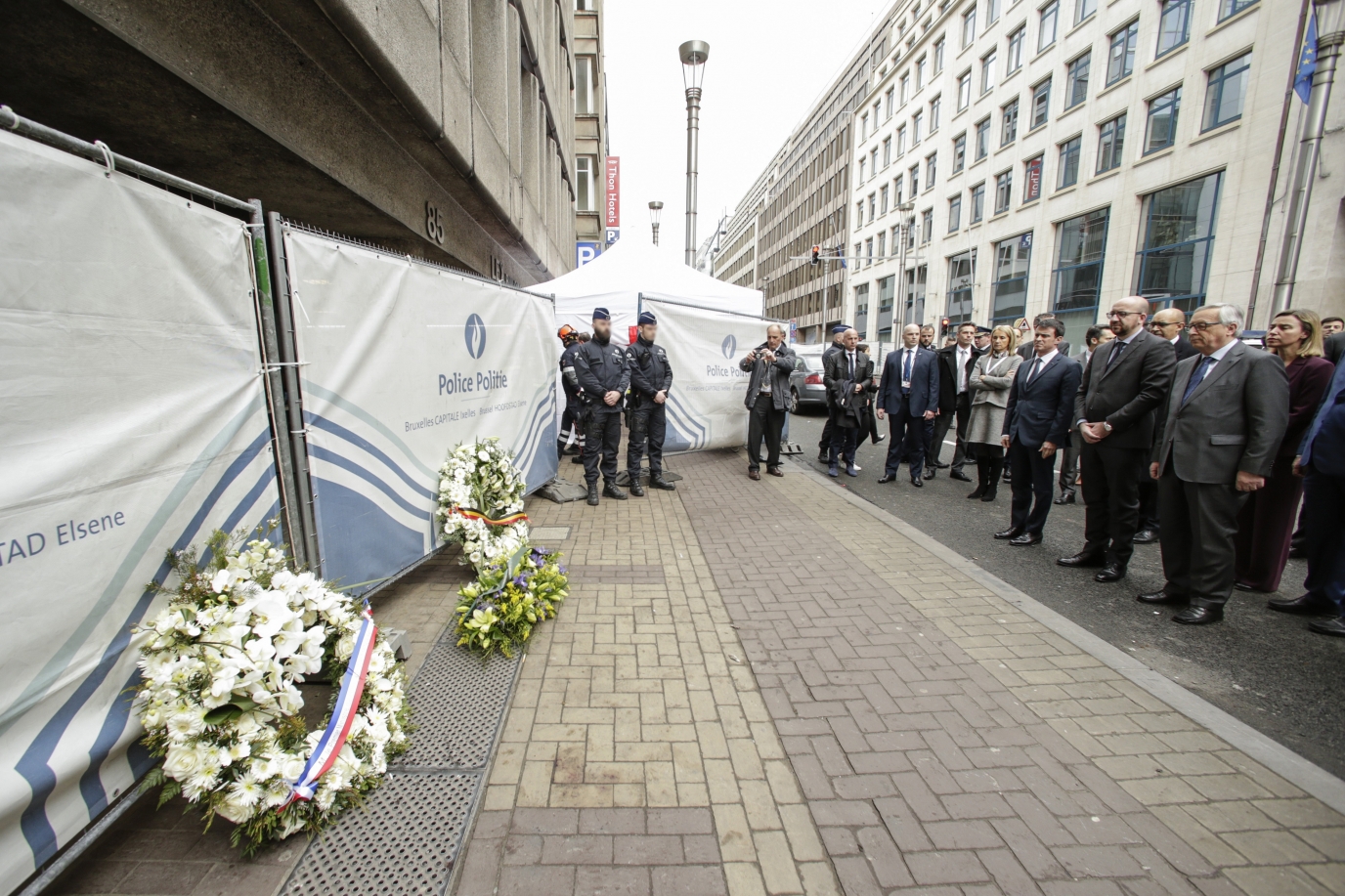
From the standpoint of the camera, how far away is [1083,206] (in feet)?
84.8

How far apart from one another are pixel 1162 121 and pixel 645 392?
26.2 m

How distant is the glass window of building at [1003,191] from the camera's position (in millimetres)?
31766

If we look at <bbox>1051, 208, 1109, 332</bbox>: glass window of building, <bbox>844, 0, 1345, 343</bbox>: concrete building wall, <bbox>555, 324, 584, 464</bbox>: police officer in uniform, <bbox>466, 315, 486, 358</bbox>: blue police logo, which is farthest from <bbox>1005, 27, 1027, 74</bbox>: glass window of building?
<bbox>466, 315, 486, 358</bbox>: blue police logo

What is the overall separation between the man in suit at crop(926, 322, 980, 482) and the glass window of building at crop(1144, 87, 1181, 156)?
2071 cm

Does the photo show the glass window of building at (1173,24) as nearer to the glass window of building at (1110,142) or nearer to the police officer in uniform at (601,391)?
the glass window of building at (1110,142)

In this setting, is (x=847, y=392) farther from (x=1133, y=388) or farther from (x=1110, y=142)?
(x=1110, y=142)

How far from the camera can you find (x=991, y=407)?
7262 mm

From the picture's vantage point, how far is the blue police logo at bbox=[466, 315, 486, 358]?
4.99 m

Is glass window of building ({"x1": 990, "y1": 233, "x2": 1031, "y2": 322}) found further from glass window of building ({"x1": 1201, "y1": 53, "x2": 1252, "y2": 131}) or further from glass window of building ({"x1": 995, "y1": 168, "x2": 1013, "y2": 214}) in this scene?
glass window of building ({"x1": 1201, "y1": 53, "x2": 1252, "y2": 131})

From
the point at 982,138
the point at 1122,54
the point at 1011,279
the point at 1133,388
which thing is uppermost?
the point at 982,138

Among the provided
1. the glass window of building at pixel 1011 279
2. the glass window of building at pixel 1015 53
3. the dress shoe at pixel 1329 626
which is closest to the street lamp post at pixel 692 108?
the dress shoe at pixel 1329 626

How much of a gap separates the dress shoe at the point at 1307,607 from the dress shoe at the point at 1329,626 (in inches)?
5.8

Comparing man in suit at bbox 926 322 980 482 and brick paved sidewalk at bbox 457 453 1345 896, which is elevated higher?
man in suit at bbox 926 322 980 482

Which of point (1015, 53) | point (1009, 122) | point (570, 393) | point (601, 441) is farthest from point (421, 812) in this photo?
point (1015, 53)
